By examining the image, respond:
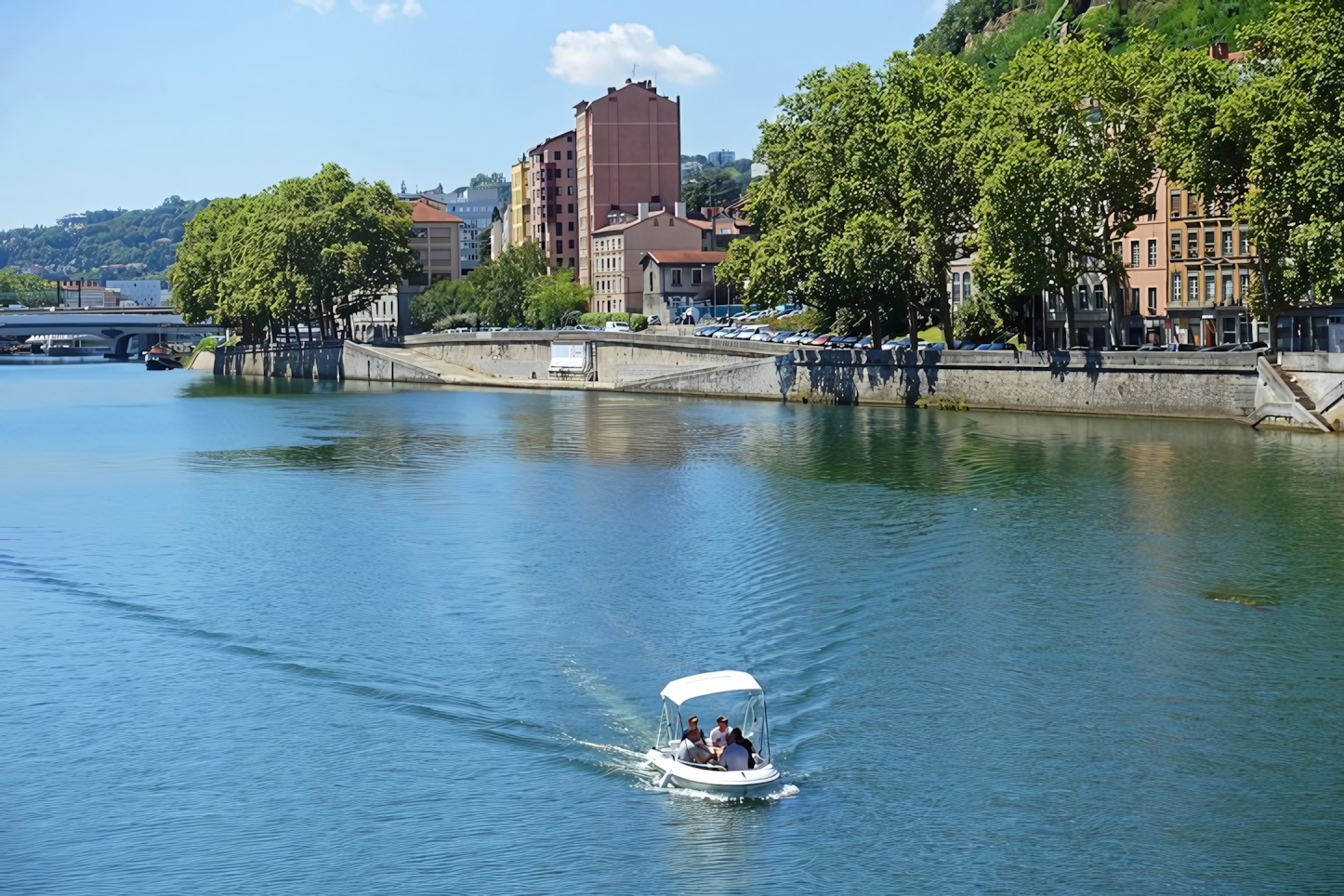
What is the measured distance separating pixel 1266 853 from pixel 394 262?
436 feet

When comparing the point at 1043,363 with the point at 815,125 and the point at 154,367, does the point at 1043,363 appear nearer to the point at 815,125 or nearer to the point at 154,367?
the point at 815,125

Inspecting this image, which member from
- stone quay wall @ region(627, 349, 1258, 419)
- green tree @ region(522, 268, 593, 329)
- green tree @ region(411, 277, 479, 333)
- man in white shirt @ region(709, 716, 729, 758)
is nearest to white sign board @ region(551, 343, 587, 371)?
stone quay wall @ region(627, 349, 1258, 419)

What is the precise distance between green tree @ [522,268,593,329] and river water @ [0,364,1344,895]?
105854 millimetres

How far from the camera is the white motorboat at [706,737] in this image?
2781 centimetres

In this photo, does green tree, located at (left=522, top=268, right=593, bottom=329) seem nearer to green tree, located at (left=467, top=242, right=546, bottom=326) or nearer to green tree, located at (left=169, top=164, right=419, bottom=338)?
green tree, located at (left=467, top=242, right=546, bottom=326)

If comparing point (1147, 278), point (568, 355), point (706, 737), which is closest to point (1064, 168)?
point (1147, 278)

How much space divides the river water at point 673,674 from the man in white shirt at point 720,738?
89cm

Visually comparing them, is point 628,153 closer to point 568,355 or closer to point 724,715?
point 568,355

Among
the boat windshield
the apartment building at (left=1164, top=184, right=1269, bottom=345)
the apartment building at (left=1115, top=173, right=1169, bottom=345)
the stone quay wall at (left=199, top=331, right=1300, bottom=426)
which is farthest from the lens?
the apartment building at (left=1115, top=173, right=1169, bottom=345)

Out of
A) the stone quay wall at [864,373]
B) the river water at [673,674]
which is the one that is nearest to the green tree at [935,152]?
the stone quay wall at [864,373]

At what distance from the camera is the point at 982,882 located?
24.8 m

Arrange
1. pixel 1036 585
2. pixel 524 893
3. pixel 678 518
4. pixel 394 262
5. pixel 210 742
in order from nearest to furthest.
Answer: pixel 524 893, pixel 210 742, pixel 1036 585, pixel 678 518, pixel 394 262

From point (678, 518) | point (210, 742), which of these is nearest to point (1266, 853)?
point (210, 742)

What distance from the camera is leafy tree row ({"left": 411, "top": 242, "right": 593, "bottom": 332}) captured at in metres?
173
